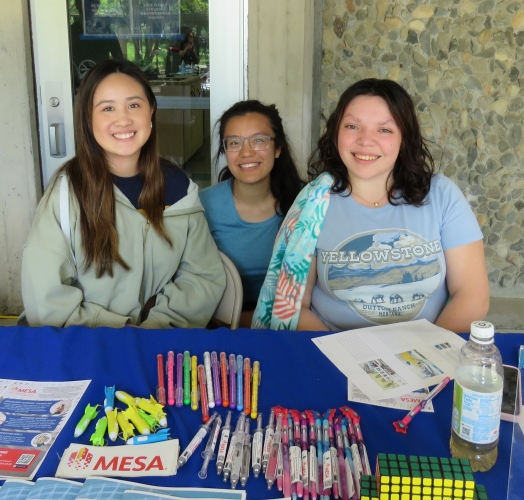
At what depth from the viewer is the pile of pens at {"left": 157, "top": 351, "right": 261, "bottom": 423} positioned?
1117 mm

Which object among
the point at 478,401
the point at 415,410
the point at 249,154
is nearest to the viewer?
the point at 478,401

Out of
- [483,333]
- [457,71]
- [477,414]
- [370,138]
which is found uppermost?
[457,71]

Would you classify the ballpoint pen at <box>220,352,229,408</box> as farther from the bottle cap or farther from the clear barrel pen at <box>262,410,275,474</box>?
the bottle cap

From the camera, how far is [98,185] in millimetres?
1777

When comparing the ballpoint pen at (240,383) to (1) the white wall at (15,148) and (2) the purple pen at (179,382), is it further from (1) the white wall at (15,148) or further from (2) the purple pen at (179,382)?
(1) the white wall at (15,148)

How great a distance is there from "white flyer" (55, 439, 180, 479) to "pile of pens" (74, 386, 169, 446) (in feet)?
0.05

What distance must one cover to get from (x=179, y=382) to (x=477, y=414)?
577 mm

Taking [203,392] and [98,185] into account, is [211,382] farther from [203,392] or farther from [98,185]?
[98,185]

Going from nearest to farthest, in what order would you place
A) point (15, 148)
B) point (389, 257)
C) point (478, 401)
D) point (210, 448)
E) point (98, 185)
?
point (478, 401)
point (210, 448)
point (389, 257)
point (98, 185)
point (15, 148)

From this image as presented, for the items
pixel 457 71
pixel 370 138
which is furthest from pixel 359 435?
pixel 457 71

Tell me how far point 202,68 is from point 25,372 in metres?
2.21

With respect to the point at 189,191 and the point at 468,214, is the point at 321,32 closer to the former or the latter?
the point at 189,191

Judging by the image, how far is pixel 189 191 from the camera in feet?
6.54

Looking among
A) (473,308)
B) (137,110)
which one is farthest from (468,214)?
(137,110)
